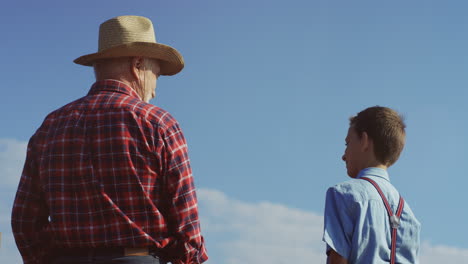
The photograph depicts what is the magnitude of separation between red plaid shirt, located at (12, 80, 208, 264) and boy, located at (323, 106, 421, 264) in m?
0.93

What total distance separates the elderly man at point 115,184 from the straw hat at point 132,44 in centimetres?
32

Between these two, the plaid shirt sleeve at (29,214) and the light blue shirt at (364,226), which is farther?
the plaid shirt sleeve at (29,214)

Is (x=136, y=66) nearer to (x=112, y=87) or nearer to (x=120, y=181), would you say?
(x=112, y=87)

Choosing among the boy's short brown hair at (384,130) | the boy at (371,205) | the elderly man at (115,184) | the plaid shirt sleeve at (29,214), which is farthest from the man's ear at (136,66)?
the boy's short brown hair at (384,130)

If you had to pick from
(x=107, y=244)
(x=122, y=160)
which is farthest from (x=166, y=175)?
(x=107, y=244)

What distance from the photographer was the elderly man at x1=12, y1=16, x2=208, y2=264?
345 cm

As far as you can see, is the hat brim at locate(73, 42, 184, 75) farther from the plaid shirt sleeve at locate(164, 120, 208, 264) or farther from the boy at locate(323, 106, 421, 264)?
the boy at locate(323, 106, 421, 264)

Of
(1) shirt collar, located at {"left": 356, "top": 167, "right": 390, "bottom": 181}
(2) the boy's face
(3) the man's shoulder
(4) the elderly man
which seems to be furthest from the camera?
(2) the boy's face

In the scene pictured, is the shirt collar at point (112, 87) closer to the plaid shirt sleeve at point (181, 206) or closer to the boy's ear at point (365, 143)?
the plaid shirt sleeve at point (181, 206)

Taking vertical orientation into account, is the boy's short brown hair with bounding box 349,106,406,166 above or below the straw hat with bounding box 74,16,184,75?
below

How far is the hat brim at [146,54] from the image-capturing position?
4102 mm

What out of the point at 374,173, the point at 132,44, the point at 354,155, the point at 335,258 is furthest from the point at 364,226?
the point at 132,44

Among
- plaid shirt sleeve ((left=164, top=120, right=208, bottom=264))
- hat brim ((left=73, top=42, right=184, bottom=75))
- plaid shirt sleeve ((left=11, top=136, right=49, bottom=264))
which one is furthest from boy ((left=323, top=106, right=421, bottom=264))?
plaid shirt sleeve ((left=11, top=136, right=49, bottom=264))

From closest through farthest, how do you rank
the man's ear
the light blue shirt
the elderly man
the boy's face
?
the elderly man < the light blue shirt < the man's ear < the boy's face
